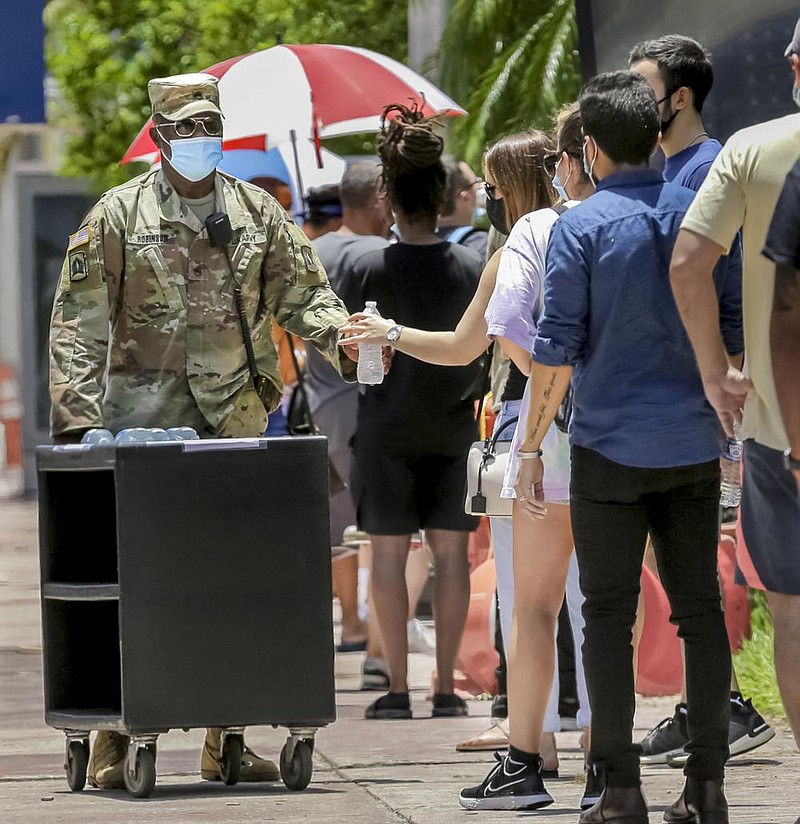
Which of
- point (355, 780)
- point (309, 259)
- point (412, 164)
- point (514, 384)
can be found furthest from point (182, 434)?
point (412, 164)

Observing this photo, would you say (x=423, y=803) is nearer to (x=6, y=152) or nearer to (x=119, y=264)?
(x=119, y=264)

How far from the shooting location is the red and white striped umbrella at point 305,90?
9.33 m

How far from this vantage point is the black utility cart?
5.55m

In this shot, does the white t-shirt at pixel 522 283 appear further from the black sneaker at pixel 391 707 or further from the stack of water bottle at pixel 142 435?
the black sneaker at pixel 391 707

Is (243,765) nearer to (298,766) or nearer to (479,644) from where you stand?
(298,766)

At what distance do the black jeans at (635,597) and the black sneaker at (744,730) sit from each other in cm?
129

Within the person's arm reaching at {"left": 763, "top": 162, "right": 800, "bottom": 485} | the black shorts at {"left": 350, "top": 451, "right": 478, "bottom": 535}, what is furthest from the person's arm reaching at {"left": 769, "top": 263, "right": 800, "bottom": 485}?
the black shorts at {"left": 350, "top": 451, "right": 478, "bottom": 535}

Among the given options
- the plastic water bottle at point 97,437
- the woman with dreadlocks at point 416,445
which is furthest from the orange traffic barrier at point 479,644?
the plastic water bottle at point 97,437

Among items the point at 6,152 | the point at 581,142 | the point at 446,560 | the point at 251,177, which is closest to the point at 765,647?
the point at 446,560

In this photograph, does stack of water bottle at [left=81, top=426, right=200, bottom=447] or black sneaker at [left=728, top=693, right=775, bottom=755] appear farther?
black sneaker at [left=728, top=693, right=775, bottom=755]

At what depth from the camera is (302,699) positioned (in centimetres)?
565

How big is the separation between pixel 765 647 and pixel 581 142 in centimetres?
279

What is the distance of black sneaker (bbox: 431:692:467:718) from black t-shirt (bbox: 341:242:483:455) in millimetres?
922

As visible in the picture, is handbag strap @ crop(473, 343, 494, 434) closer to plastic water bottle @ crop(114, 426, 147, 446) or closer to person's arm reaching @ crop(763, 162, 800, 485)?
plastic water bottle @ crop(114, 426, 147, 446)
